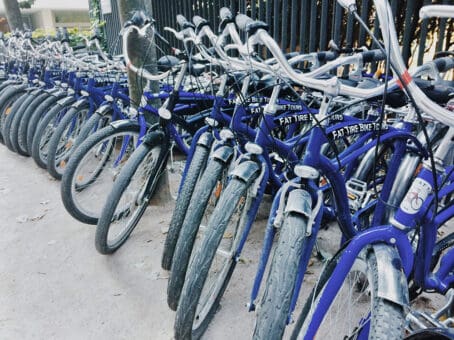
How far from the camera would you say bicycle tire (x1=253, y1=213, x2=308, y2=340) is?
1337mm

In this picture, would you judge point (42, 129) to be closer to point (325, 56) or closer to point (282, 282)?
point (325, 56)

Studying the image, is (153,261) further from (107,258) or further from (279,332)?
(279,332)

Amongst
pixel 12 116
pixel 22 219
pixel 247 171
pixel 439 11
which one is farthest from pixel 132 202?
pixel 12 116

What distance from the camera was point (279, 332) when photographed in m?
1.33

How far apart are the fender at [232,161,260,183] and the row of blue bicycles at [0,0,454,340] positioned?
0.01 metres

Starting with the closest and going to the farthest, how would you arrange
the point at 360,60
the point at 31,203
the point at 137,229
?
the point at 360,60
the point at 137,229
the point at 31,203

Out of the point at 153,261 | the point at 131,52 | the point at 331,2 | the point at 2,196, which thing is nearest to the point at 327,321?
the point at 153,261

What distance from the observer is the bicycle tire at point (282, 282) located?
134cm

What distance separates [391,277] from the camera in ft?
3.69

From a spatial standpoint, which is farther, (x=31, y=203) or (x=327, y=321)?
(x=31, y=203)

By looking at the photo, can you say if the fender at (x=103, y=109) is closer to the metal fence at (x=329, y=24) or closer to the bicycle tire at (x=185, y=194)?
the bicycle tire at (x=185, y=194)

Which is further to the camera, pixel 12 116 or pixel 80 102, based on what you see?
pixel 12 116

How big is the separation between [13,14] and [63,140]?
6.08m

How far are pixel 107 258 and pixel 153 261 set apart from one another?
351 mm
